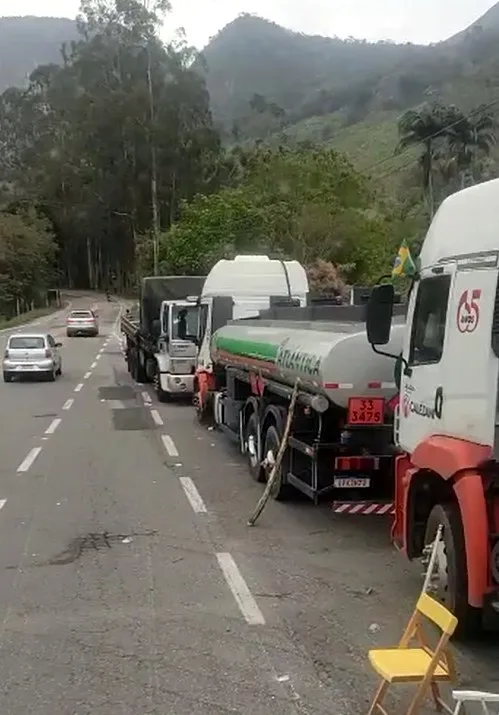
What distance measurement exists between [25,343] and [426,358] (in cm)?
2397

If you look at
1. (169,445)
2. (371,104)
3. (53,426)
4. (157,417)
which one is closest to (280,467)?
(169,445)

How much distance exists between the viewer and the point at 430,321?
7031 mm

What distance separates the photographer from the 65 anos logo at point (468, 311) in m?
6.14

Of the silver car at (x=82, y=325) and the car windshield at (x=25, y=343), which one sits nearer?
the car windshield at (x=25, y=343)

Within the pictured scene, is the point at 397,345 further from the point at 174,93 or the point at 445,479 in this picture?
the point at 174,93

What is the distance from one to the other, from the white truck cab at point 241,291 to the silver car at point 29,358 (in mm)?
10577

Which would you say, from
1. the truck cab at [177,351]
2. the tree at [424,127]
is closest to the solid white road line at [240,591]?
the truck cab at [177,351]

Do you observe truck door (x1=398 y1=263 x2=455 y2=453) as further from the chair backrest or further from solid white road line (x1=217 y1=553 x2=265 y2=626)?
the chair backrest

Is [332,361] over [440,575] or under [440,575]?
over

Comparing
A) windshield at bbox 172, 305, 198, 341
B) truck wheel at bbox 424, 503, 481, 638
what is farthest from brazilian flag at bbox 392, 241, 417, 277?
windshield at bbox 172, 305, 198, 341

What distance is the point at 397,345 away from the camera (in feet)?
29.8

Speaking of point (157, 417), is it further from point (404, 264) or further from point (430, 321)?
point (430, 321)

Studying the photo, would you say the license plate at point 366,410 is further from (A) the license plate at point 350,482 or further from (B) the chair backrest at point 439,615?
(B) the chair backrest at point 439,615

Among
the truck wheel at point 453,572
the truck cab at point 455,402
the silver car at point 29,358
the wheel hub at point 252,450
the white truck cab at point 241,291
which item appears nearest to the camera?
the truck cab at point 455,402
